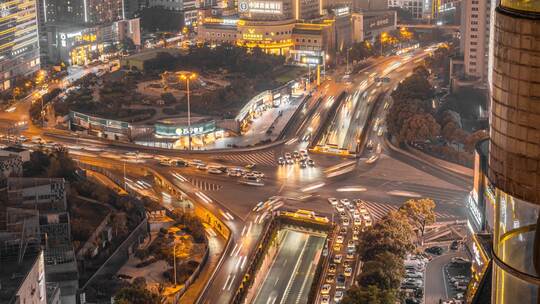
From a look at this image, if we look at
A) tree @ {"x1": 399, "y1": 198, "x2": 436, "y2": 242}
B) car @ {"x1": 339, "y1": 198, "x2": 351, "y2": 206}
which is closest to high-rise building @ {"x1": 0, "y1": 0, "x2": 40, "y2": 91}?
car @ {"x1": 339, "y1": 198, "x2": 351, "y2": 206}

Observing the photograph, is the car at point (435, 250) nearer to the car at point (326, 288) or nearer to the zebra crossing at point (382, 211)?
the zebra crossing at point (382, 211)

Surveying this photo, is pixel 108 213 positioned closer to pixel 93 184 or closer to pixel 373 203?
pixel 93 184

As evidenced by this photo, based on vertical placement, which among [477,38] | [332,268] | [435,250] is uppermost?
[477,38]

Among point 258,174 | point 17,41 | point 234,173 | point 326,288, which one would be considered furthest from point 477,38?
point 326,288

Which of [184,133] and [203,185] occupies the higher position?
[184,133]

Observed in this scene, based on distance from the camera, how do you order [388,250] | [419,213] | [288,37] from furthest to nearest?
1. [288,37]
2. [419,213]
3. [388,250]

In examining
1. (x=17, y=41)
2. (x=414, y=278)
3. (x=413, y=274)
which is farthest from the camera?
(x=17, y=41)

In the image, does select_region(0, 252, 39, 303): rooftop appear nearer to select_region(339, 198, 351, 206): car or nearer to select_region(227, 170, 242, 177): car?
select_region(339, 198, 351, 206): car

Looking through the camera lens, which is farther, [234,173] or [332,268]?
[234,173]

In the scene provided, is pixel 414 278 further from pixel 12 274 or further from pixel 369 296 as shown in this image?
pixel 12 274
